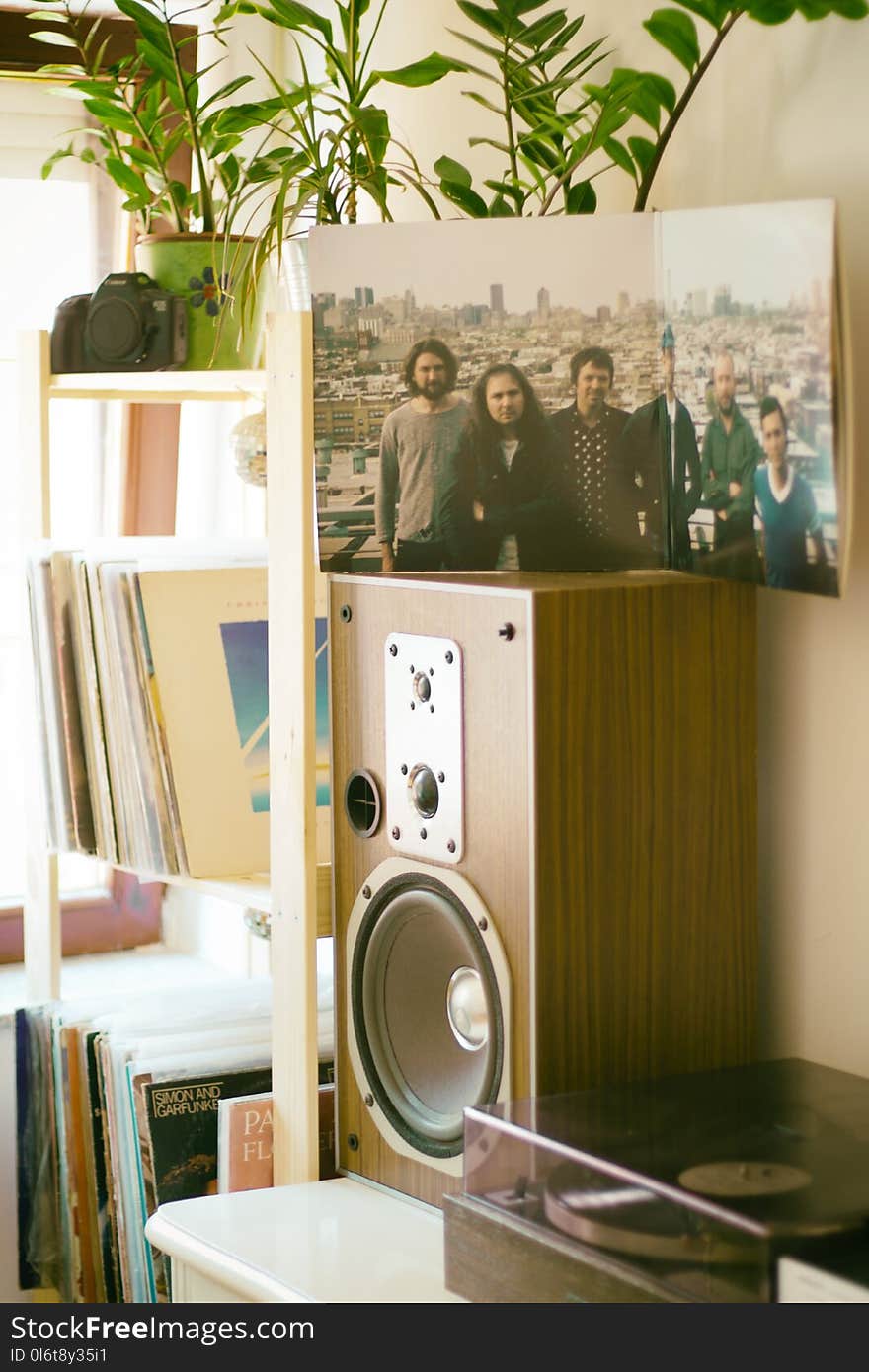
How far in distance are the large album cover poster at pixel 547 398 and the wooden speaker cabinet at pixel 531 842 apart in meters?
0.05

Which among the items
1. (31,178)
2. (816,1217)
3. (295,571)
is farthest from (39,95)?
(816,1217)

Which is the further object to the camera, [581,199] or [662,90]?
[581,199]

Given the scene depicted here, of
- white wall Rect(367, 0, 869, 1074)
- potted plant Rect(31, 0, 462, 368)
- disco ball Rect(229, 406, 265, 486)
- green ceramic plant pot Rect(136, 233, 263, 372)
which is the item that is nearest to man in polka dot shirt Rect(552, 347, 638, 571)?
white wall Rect(367, 0, 869, 1074)

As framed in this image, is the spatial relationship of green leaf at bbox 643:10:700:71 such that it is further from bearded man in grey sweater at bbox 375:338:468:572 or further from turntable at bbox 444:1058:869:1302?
turntable at bbox 444:1058:869:1302

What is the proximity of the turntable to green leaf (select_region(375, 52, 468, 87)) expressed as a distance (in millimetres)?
830

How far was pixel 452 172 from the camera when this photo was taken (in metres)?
1.35

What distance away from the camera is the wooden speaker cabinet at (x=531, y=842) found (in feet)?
3.58

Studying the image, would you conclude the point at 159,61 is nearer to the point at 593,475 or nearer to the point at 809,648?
the point at 593,475

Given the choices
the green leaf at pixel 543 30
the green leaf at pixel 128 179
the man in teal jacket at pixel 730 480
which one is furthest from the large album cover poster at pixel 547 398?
the green leaf at pixel 128 179

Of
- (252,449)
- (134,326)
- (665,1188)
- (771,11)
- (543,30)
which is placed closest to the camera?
(665,1188)

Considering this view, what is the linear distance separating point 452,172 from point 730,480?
1.39 feet

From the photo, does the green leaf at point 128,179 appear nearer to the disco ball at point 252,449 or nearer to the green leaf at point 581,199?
the disco ball at point 252,449

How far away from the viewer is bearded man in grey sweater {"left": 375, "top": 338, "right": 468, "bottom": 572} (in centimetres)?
124

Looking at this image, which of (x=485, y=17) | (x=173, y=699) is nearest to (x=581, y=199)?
(x=485, y=17)
